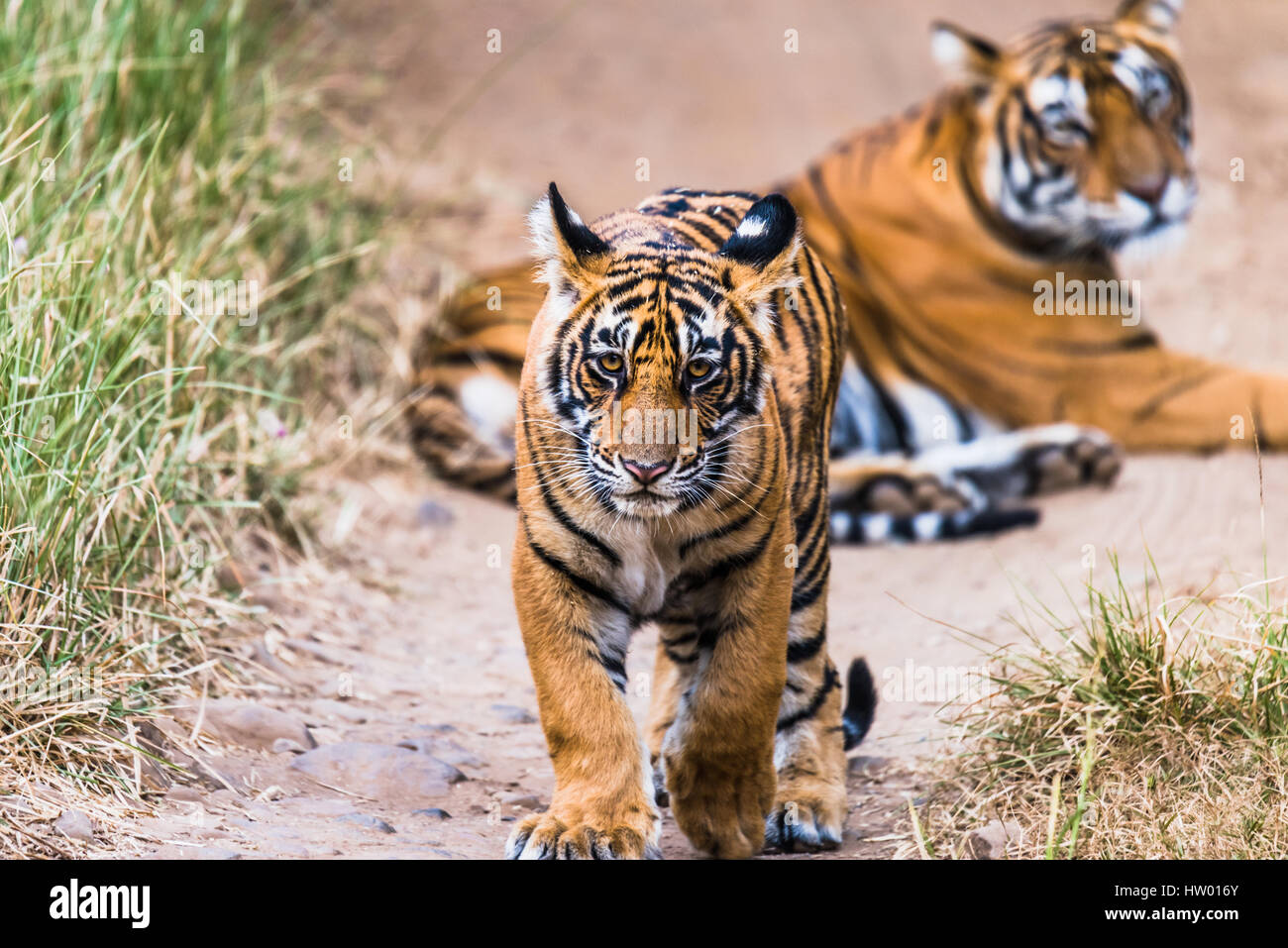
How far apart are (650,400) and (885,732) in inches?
68.3

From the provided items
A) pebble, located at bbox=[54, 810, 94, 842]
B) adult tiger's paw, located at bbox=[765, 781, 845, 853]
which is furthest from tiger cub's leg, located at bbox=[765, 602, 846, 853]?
pebble, located at bbox=[54, 810, 94, 842]

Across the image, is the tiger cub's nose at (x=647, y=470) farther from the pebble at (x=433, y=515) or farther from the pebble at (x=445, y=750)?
the pebble at (x=433, y=515)

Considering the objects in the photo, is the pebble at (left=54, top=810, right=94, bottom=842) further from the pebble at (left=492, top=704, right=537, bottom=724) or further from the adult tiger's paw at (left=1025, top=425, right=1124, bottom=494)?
the adult tiger's paw at (left=1025, top=425, right=1124, bottom=494)

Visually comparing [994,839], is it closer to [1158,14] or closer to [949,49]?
[949,49]

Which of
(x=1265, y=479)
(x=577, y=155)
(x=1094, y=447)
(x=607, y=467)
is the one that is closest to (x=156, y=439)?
(x=607, y=467)

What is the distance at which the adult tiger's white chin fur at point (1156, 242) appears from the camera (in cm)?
652

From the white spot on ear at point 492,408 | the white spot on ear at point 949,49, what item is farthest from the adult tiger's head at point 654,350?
the white spot on ear at point 949,49

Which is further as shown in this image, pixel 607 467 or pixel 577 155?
pixel 577 155

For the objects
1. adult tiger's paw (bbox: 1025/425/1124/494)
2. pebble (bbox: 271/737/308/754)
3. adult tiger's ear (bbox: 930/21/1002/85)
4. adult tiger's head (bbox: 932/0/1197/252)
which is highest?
adult tiger's ear (bbox: 930/21/1002/85)

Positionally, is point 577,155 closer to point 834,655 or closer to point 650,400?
point 834,655

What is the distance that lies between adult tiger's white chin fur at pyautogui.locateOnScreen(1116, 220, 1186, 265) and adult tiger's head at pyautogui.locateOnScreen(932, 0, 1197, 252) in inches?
0.5

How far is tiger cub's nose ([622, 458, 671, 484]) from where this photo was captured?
3.01 meters
